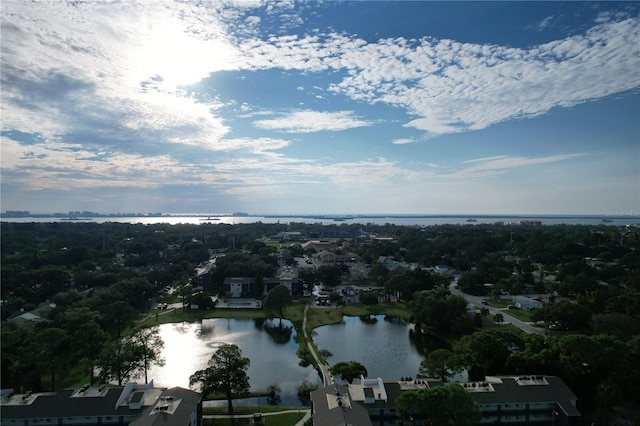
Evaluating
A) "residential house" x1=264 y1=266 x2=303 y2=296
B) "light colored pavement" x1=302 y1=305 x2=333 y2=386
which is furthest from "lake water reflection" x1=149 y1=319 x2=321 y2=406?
"residential house" x1=264 y1=266 x2=303 y2=296

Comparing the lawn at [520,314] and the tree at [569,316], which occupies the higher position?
the tree at [569,316]

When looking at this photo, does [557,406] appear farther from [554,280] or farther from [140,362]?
[554,280]

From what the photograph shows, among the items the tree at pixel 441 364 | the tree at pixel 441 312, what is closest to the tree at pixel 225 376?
the tree at pixel 441 364

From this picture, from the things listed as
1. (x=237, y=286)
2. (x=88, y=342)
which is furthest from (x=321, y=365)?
(x=237, y=286)

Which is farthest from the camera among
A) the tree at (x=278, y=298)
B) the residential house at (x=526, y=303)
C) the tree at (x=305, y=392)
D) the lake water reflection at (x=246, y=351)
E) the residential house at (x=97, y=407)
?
the residential house at (x=526, y=303)

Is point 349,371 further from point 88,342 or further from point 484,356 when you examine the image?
point 88,342

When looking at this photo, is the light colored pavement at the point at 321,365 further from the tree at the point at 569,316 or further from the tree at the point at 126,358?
the tree at the point at 569,316
